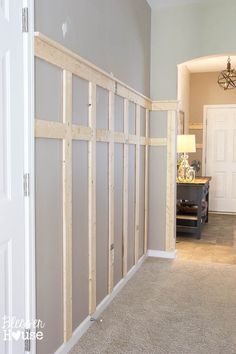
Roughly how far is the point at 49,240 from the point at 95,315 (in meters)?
1.02

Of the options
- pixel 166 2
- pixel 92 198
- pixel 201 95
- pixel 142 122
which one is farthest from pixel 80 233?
pixel 201 95

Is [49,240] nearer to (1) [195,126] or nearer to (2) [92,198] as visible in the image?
(2) [92,198]

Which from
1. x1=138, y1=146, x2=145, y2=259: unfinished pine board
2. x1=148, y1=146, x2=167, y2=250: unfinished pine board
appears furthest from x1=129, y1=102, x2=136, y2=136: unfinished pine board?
x1=148, y1=146, x2=167, y2=250: unfinished pine board

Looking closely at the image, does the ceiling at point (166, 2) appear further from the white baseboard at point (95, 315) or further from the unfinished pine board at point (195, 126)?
the unfinished pine board at point (195, 126)

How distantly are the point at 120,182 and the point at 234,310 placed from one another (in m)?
1.45

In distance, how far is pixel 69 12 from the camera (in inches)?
92.9

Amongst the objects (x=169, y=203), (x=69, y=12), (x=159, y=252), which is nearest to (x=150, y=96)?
(x=169, y=203)

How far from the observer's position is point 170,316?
2.99 m
